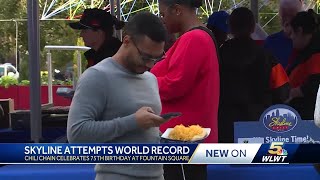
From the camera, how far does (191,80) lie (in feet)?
9.57

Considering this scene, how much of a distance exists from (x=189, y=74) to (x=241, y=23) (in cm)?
84

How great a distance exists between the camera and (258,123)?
10.2 feet

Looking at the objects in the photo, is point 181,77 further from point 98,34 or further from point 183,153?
point 98,34

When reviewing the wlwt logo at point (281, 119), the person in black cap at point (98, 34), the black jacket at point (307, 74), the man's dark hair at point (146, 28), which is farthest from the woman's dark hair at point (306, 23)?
the man's dark hair at point (146, 28)

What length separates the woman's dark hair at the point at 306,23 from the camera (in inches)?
154

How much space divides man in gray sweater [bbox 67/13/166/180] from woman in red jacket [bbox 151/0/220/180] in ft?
1.57

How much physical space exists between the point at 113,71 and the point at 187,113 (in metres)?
0.75

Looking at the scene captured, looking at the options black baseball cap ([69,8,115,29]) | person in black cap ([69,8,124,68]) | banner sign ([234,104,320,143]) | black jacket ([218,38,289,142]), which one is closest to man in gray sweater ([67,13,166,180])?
banner sign ([234,104,320,143])

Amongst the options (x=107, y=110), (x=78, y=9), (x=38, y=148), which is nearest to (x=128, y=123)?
(x=107, y=110)

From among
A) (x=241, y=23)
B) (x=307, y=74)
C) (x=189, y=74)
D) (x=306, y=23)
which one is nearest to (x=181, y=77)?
(x=189, y=74)

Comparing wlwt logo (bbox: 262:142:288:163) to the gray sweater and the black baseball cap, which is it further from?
the black baseball cap

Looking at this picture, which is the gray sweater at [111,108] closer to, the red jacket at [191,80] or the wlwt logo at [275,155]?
the red jacket at [191,80]

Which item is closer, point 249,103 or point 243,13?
point 249,103

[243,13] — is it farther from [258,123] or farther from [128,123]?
[128,123]
